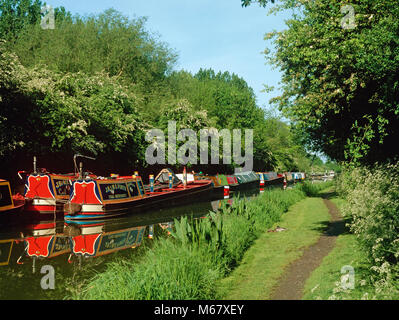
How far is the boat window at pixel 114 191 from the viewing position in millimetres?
20562

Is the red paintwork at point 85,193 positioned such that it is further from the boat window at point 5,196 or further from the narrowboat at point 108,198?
the boat window at point 5,196

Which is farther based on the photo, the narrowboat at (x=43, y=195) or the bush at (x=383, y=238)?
the narrowboat at (x=43, y=195)

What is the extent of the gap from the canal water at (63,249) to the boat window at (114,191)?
116cm

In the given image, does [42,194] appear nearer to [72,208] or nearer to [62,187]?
[62,187]

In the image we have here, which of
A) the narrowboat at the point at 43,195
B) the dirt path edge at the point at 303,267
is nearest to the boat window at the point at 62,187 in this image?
the narrowboat at the point at 43,195

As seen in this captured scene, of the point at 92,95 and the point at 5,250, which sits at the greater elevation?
A: the point at 92,95

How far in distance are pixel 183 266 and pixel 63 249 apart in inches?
311

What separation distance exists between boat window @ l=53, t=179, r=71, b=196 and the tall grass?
12.1m

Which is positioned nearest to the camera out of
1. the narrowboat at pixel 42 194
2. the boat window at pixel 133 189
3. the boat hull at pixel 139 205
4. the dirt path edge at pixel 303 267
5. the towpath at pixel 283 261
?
→ the dirt path edge at pixel 303 267

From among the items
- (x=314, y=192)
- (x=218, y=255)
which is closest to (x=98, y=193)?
(x=218, y=255)

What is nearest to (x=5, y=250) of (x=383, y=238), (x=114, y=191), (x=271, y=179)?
(x=114, y=191)

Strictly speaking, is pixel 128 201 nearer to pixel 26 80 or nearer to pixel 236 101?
pixel 26 80

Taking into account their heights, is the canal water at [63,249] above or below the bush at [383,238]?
below

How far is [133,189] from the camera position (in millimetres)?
23062
